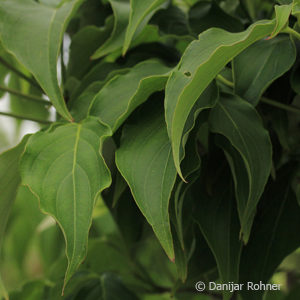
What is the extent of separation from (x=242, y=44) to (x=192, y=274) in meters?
0.24

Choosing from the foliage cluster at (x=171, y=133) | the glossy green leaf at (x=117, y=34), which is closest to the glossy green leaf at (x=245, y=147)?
the foliage cluster at (x=171, y=133)

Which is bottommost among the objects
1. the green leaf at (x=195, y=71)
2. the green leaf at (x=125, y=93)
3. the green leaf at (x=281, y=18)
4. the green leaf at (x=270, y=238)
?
the green leaf at (x=270, y=238)

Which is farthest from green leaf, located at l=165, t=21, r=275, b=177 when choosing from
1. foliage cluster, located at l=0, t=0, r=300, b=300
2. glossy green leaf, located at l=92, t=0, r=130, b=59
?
glossy green leaf, located at l=92, t=0, r=130, b=59

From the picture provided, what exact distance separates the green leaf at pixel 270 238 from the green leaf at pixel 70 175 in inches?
6.9

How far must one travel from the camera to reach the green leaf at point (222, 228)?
13.7 inches

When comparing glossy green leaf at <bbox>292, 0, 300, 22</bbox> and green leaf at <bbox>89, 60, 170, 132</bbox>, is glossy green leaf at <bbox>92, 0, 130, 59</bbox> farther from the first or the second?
glossy green leaf at <bbox>292, 0, 300, 22</bbox>

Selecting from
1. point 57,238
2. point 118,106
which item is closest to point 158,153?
point 118,106

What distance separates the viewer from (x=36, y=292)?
56 centimetres

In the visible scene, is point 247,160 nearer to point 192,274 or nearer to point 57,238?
point 192,274

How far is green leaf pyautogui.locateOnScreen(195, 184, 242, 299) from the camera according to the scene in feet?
1.14

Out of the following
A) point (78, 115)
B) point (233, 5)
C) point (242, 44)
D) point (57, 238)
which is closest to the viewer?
point (242, 44)

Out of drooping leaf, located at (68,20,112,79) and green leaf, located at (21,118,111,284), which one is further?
drooping leaf, located at (68,20,112,79)

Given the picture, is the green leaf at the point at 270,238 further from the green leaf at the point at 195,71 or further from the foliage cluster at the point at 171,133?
the green leaf at the point at 195,71

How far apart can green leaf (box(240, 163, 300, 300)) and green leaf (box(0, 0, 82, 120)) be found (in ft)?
0.63
